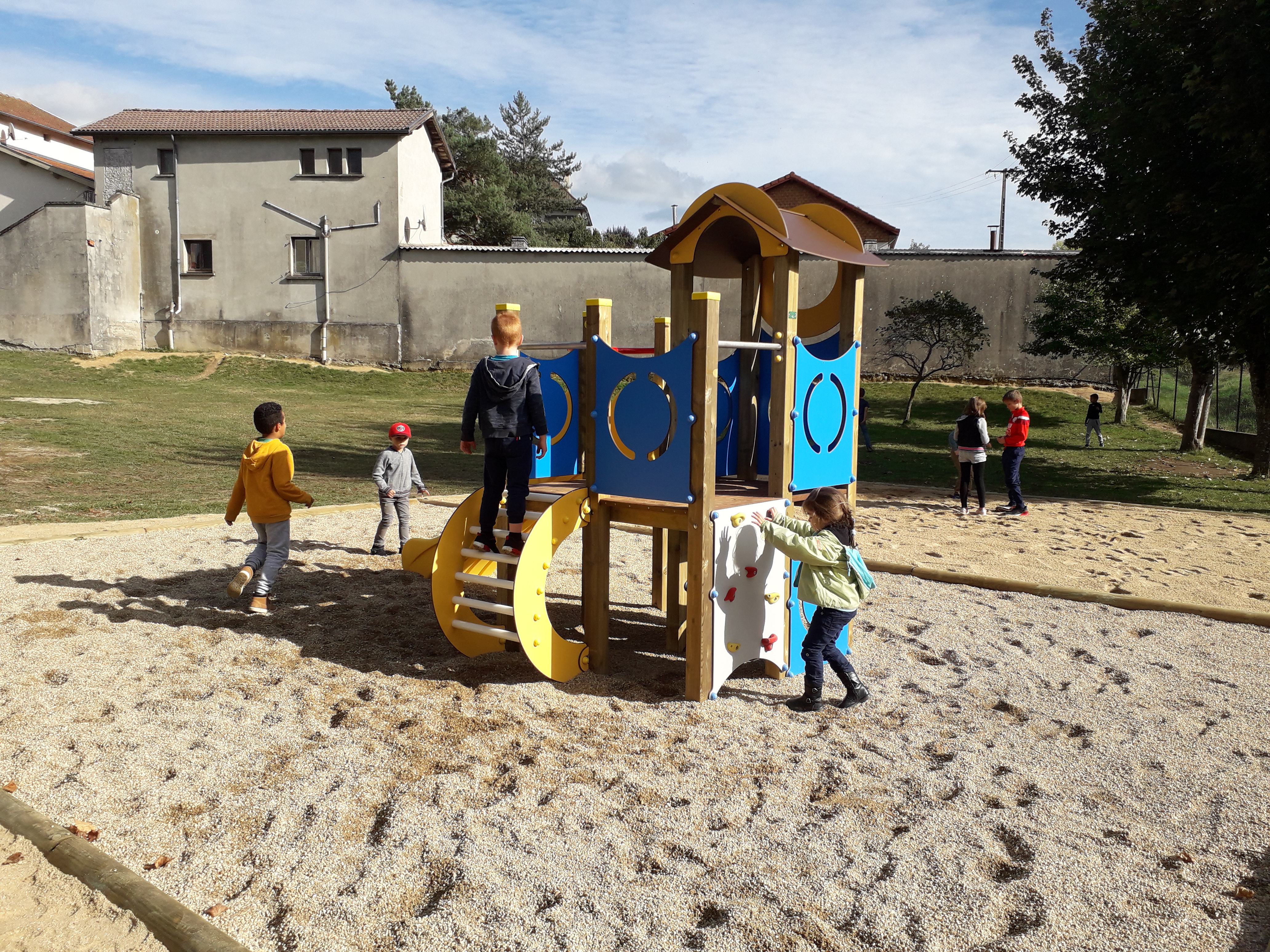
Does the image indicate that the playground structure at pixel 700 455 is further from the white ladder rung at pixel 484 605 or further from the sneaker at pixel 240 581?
the sneaker at pixel 240 581

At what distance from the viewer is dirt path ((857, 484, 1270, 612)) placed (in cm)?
833

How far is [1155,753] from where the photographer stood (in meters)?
4.68

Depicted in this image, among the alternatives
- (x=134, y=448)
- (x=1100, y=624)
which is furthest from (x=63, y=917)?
(x=134, y=448)

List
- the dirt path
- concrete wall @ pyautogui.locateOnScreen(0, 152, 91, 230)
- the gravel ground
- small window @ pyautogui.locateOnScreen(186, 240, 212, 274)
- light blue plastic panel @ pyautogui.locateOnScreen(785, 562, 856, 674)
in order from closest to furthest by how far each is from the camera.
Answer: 1. the gravel ground
2. light blue plastic panel @ pyautogui.locateOnScreen(785, 562, 856, 674)
3. the dirt path
4. small window @ pyautogui.locateOnScreen(186, 240, 212, 274)
5. concrete wall @ pyautogui.locateOnScreen(0, 152, 91, 230)

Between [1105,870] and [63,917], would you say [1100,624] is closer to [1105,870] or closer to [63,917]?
[1105,870]

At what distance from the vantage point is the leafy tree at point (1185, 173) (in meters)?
11.9

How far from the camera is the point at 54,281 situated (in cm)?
3142

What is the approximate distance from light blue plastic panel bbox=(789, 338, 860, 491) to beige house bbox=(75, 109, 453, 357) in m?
29.5

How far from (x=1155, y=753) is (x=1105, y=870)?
4.67 ft

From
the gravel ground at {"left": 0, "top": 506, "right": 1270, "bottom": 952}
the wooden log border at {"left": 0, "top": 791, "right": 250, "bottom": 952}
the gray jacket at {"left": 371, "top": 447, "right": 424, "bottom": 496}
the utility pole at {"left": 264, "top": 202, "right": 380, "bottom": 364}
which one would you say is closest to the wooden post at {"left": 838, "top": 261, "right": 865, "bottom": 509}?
the gravel ground at {"left": 0, "top": 506, "right": 1270, "bottom": 952}

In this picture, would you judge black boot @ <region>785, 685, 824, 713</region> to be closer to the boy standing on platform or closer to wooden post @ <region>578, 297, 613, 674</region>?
wooden post @ <region>578, 297, 613, 674</region>

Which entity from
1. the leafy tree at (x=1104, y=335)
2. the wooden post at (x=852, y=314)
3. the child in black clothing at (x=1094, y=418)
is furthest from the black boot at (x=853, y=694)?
the leafy tree at (x=1104, y=335)

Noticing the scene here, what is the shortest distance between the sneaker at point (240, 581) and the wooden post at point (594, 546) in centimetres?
262

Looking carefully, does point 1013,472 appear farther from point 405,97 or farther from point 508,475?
point 405,97
